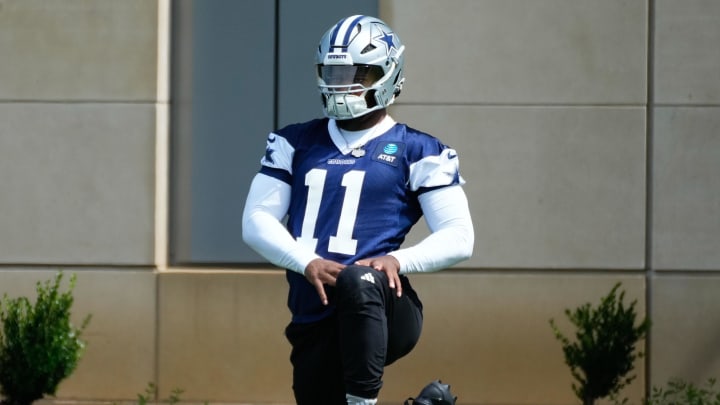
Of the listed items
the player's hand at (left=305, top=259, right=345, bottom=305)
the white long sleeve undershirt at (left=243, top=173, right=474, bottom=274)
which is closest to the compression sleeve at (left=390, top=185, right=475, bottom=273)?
the white long sleeve undershirt at (left=243, top=173, right=474, bottom=274)

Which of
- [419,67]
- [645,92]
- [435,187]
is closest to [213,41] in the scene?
[419,67]

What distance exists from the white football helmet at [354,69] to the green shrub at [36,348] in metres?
3.17

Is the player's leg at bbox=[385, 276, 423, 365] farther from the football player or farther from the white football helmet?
the white football helmet

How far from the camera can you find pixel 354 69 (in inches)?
181

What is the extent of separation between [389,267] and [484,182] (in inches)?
147

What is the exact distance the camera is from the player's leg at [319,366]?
4.54m

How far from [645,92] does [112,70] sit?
10.4 ft

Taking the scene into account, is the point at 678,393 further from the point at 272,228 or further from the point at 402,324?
the point at 272,228

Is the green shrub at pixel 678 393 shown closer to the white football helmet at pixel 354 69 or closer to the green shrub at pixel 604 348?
the green shrub at pixel 604 348

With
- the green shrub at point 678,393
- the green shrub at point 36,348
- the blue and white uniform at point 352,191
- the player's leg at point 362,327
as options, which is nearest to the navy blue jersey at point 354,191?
the blue and white uniform at point 352,191

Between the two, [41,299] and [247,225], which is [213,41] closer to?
[41,299]

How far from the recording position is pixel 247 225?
15.1 feet

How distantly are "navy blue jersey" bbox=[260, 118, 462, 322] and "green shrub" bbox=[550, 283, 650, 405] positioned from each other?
3.04m

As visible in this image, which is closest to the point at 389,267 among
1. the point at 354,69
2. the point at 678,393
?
the point at 354,69
